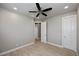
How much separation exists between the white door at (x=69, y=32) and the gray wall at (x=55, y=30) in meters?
0.26

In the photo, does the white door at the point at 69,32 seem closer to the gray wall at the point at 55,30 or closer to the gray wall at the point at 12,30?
the gray wall at the point at 55,30

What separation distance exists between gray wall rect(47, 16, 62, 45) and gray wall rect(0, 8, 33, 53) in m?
1.59

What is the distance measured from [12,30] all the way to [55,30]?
251 centimetres

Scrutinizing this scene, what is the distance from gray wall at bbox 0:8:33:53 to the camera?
103 inches

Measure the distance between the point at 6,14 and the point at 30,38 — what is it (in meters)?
2.21

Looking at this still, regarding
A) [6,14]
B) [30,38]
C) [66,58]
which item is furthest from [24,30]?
[66,58]

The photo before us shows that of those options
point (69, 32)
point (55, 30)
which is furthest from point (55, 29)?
point (69, 32)

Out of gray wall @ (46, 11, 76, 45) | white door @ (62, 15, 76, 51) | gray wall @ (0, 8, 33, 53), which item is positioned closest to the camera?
gray wall @ (0, 8, 33, 53)

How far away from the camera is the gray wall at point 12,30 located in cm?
262

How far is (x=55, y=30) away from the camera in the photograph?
404cm

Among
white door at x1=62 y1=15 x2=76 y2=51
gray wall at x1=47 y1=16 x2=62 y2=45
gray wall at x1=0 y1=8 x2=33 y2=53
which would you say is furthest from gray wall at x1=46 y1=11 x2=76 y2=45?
gray wall at x1=0 y1=8 x2=33 y2=53

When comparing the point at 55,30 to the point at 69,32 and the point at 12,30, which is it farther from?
the point at 12,30

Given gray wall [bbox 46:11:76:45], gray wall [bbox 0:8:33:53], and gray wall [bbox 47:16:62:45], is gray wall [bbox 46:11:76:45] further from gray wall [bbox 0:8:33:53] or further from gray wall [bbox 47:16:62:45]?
gray wall [bbox 0:8:33:53]

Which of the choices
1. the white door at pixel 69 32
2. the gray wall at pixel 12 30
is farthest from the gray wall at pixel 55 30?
the gray wall at pixel 12 30
